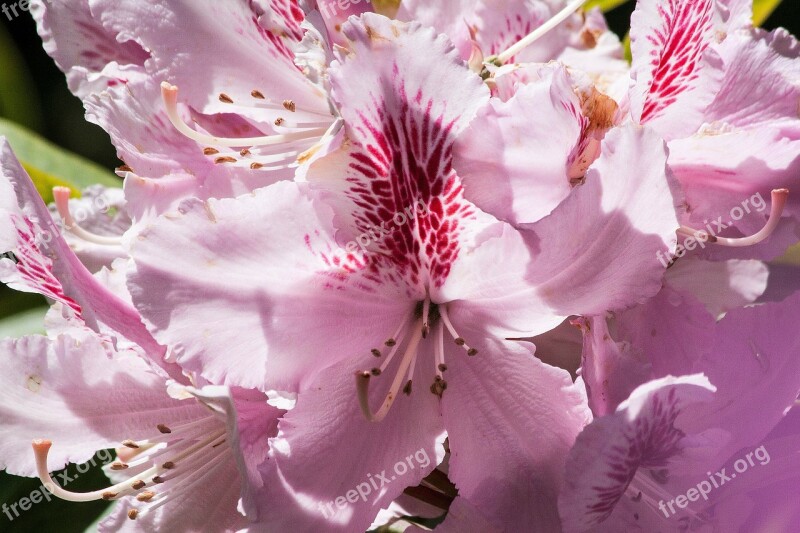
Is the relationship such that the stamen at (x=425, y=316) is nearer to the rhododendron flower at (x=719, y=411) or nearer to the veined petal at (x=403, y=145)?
the veined petal at (x=403, y=145)

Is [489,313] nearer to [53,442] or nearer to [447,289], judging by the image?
[447,289]

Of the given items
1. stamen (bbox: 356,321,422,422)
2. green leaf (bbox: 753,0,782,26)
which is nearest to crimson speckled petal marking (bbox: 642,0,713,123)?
stamen (bbox: 356,321,422,422)

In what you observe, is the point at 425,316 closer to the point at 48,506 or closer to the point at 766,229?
the point at 766,229

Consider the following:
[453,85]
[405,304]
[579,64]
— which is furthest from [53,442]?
[579,64]

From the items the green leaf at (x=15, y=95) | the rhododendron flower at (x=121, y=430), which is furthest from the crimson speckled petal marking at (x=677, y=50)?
the green leaf at (x=15, y=95)

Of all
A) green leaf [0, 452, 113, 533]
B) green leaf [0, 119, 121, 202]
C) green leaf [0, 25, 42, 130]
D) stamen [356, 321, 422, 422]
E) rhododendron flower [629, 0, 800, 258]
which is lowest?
green leaf [0, 452, 113, 533]

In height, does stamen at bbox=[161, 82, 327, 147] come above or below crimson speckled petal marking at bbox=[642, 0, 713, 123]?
below

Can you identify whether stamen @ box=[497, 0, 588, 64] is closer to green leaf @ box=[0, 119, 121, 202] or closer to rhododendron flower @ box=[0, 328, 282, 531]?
rhododendron flower @ box=[0, 328, 282, 531]
